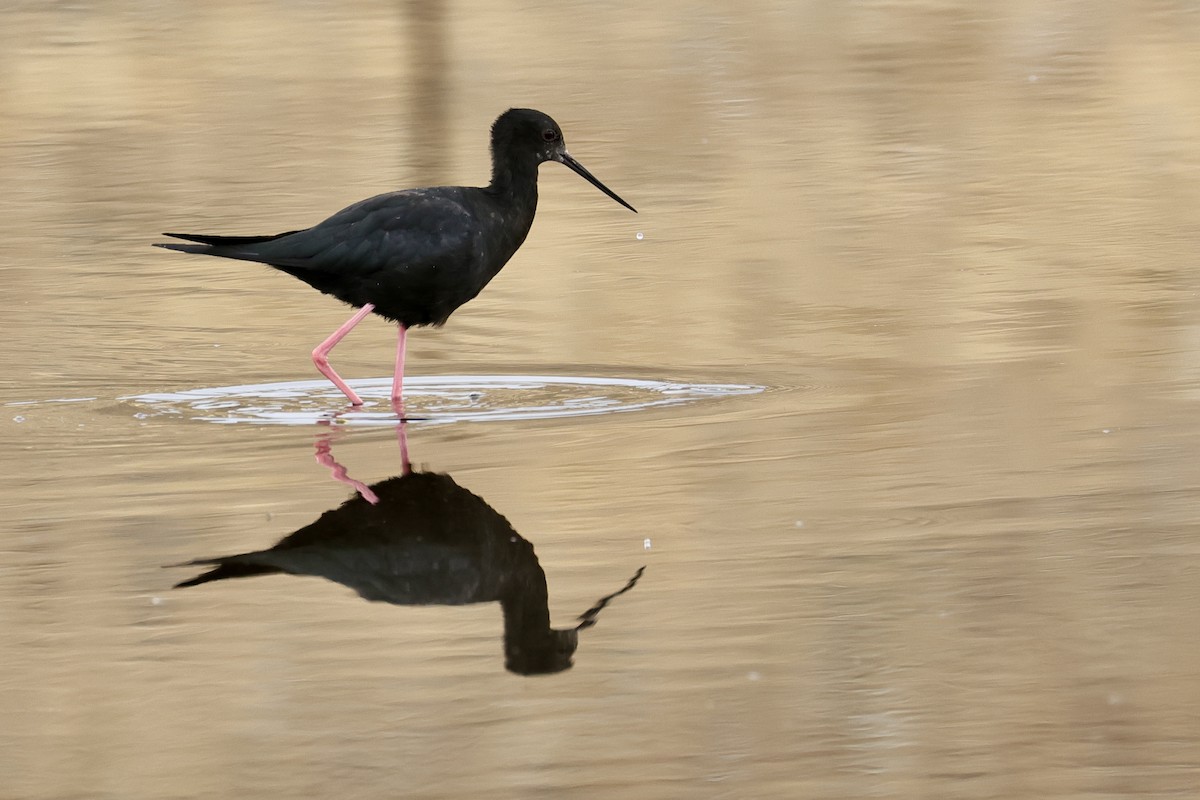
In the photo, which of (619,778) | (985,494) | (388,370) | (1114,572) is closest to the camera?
(619,778)

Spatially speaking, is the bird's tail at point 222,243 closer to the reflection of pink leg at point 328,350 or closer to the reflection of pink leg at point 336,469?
the reflection of pink leg at point 328,350

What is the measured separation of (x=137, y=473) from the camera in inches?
345

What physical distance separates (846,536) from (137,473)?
109 inches

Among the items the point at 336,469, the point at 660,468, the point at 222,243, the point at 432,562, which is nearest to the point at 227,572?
the point at 432,562

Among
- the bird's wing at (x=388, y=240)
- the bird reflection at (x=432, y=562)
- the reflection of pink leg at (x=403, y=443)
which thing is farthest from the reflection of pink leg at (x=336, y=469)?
the bird's wing at (x=388, y=240)

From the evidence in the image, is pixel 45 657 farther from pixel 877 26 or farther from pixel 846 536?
pixel 877 26

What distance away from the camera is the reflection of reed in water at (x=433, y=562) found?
667 centimetres

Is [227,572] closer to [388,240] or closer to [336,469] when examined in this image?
[336,469]

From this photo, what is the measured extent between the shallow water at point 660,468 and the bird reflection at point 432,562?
3 cm

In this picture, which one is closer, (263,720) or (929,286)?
(263,720)

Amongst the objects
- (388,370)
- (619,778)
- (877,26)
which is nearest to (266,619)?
(619,778)

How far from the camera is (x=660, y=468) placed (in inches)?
340

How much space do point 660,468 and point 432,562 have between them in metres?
1.51

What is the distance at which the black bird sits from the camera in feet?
33.2
